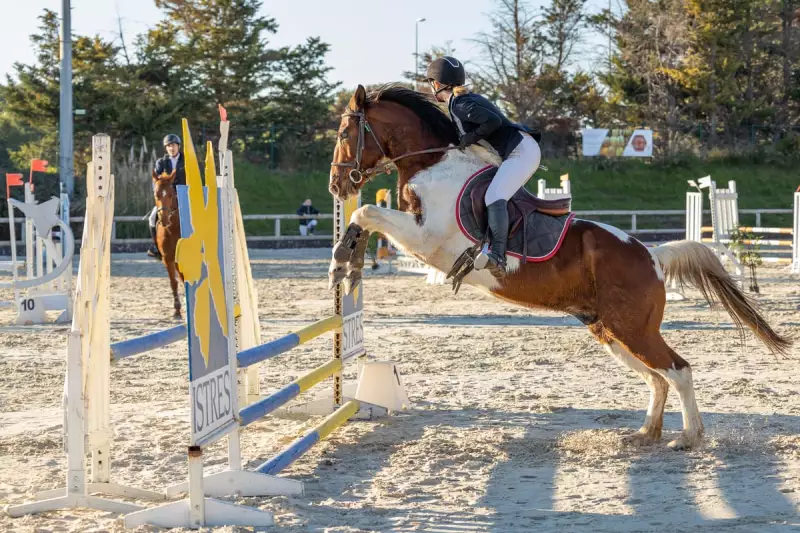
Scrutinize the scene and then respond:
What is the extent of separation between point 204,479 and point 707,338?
19.1ft

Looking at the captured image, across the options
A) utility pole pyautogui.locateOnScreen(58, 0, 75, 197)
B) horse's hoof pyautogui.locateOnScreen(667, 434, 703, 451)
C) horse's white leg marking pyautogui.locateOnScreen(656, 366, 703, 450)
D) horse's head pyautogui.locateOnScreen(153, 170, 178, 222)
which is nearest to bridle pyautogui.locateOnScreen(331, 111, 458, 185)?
horse's white leg marking pyautogui.locateOnScreen(656, 366, 703, 450)

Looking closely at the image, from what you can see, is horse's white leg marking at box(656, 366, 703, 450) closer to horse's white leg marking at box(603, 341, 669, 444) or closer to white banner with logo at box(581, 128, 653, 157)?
horse's white leg marking at box(603, 341, 669, 444)

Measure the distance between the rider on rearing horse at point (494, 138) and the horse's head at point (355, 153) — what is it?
15.7 inches

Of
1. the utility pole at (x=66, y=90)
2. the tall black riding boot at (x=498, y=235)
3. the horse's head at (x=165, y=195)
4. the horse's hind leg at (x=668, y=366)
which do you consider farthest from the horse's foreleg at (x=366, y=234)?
the utility pole at (x=66, y=90)

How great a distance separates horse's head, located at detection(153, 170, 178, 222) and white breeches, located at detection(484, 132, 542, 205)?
534cm

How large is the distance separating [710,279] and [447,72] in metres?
1.75

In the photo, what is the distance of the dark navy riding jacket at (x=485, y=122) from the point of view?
16.2ft

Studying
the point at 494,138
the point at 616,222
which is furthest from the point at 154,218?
the point at 616,222

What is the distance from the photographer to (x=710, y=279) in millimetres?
5312

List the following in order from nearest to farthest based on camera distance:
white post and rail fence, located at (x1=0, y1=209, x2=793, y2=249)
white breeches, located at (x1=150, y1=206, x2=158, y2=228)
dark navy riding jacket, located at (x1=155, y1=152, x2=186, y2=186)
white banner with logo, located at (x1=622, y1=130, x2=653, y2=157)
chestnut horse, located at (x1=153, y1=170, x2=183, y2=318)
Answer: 1. dark navy riding jacket, located at (x1=155, y1=152, x2=186, y2=186)
2. chestnut horse, located at (x1=153, y1=170, x2=183, y2=318)
3. white breeches, located at (x1=150, y1=206, x2=158, y2=228)
4. white post and rail fence, located at (x1=0, y1=209, x2=793, y2=249)
5. white banner with logo, located at (x1=622, y1=130, x2=653, y2=157)

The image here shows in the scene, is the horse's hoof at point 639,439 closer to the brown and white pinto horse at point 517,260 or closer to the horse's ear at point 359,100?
the brown and white pinto horse at point 517,260

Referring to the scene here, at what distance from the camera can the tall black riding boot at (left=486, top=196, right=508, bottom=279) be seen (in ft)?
15.8

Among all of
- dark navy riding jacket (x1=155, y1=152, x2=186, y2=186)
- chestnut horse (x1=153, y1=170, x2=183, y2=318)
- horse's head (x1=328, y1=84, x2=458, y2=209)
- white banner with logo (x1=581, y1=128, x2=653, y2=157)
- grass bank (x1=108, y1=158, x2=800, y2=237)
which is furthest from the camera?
white banner with logo (x1=581, y1=128, x2=653, y2=157)

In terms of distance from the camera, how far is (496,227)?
15.8 ft
